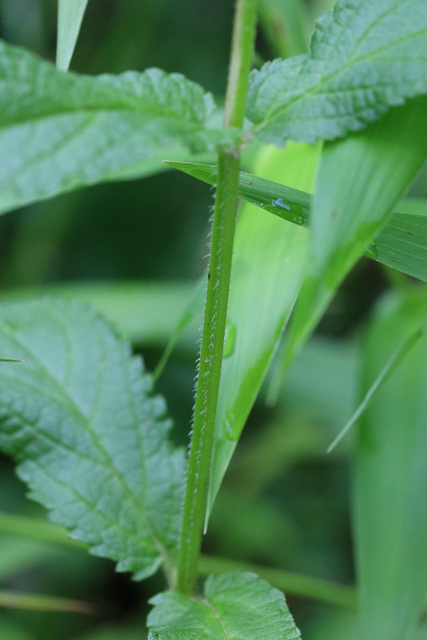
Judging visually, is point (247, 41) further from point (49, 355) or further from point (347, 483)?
point (347, 483)

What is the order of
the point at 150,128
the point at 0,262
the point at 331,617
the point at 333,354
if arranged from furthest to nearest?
the point at 0,262 < the point at 333,354 < the point at 331,617 < the point at 150,128

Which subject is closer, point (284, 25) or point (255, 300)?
point (255, 300)

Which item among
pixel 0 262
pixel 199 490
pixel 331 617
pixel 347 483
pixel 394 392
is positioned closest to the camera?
pixel 199 490

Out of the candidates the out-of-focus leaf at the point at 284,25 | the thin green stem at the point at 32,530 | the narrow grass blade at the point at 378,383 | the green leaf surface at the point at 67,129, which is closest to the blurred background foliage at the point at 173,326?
the out-of-focus leaf at the point at 284,25

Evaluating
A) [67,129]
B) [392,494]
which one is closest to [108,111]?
[67,129]

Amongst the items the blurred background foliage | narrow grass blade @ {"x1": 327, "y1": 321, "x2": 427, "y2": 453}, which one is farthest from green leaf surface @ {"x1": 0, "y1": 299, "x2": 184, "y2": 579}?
the blurred background foliage

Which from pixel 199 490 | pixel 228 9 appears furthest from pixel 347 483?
pixel 228 9

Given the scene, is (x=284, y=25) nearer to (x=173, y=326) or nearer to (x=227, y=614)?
(x=173, y=326)

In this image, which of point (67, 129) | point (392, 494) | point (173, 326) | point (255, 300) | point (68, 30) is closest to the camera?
point (67, 129)
